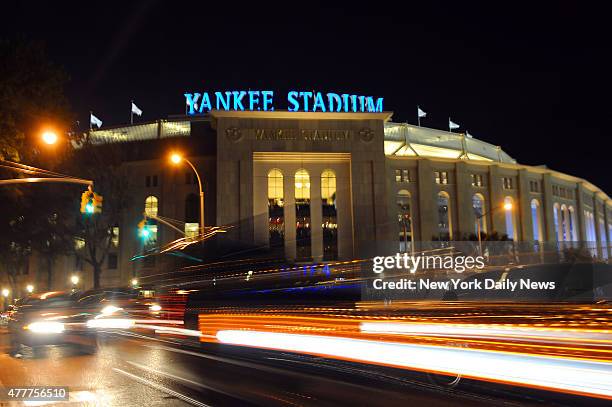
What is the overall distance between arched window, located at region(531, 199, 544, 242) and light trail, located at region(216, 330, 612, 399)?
76.0m

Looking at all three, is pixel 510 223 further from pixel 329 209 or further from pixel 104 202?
pixel 104 202

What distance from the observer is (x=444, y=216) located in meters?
74.5

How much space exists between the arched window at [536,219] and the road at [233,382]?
7558cm

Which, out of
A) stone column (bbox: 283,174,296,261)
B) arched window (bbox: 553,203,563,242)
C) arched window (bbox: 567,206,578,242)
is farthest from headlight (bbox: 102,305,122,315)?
arched window (bbox: 567,206,578,242)

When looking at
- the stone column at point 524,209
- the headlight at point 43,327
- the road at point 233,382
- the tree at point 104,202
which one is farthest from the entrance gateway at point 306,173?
the road at point 233,382

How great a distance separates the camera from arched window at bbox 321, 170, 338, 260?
6294 centimetres

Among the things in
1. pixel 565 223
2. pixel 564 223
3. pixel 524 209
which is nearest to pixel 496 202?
pixel 524 209

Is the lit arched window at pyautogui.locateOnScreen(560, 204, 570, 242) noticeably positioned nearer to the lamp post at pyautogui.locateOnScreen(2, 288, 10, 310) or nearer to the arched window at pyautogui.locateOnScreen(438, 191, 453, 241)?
the arched window at pyautogui.locateOnScreen(438, 191, 453, 241)

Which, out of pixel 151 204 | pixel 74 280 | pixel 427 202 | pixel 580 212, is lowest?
pixel 74 280

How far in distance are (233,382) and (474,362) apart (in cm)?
471

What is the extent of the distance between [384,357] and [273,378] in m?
2.46

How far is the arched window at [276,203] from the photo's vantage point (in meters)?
63.4

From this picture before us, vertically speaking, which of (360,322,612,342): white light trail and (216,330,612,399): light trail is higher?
(360,322,612,342): white light trail

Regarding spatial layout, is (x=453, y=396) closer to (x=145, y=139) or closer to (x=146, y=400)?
(x=146, y=400)
